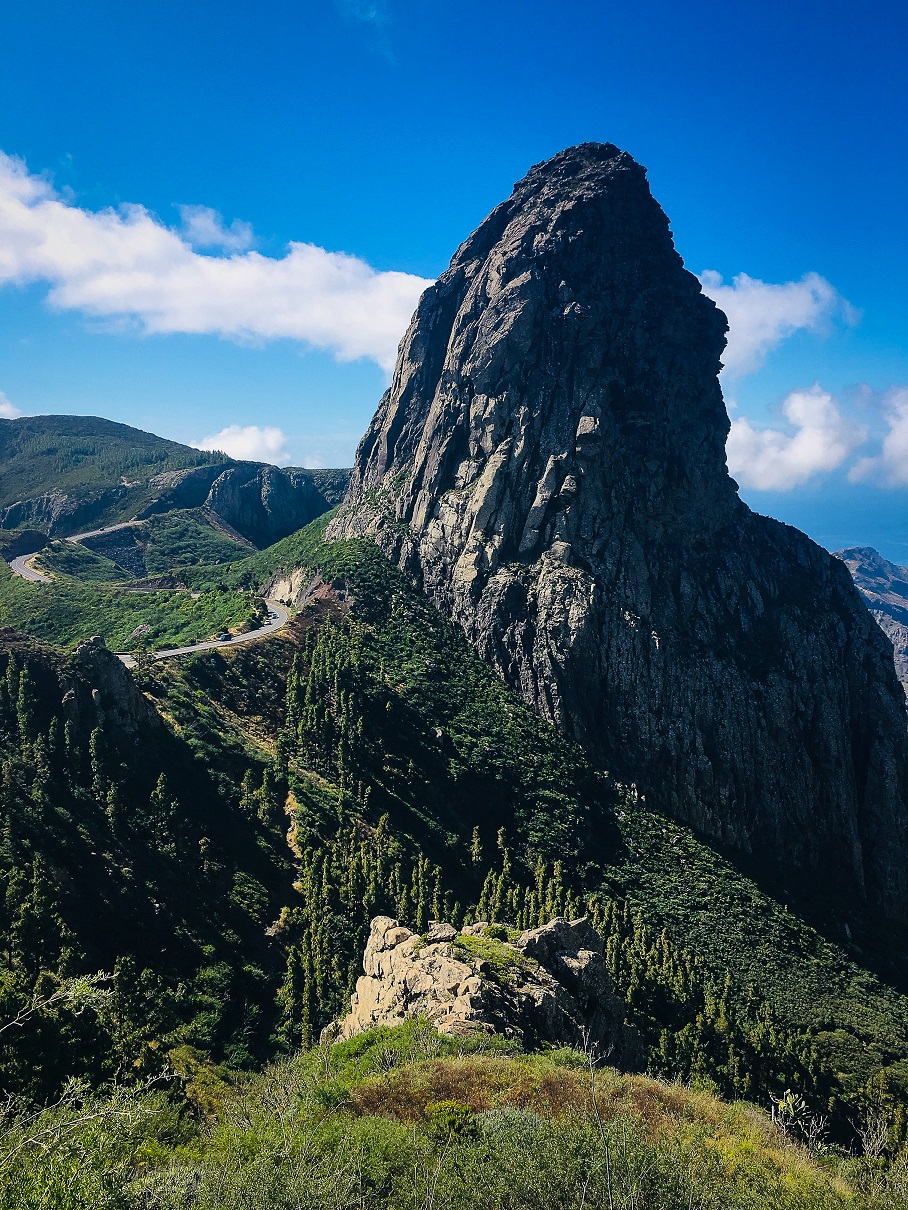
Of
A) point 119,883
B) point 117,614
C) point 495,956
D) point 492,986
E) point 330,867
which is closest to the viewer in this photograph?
point 492,986

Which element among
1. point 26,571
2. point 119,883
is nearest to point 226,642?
point 119,883

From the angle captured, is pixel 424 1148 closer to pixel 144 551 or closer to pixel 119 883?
pixel 119 883

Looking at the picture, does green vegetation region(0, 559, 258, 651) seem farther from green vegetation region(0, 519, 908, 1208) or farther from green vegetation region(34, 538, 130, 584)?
green vegetation region(34, 538, 130, 584)

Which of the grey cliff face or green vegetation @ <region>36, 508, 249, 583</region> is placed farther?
green vegetation @ <region>36, 508, 249, 583</region>

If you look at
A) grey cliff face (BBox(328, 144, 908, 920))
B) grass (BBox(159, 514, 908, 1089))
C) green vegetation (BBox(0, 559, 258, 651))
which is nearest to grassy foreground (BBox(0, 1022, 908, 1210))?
grass (BBox(159, 514, 908, 1089))

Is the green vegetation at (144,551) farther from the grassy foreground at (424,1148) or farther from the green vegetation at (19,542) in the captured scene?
the grassy foreground at (424,1148)

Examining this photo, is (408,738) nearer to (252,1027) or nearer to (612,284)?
(252,1027)

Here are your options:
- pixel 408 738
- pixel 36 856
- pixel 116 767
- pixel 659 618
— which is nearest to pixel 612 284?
pixel 659 618
